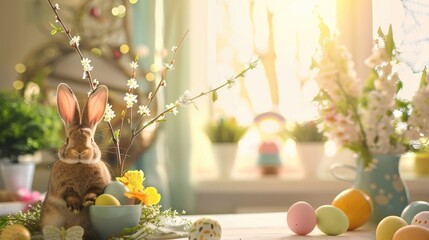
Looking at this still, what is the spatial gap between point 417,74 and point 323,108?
1.19m

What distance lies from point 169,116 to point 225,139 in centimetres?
27

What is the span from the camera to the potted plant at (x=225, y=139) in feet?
8.98

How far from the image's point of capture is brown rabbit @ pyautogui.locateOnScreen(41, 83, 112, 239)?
3.09 feet

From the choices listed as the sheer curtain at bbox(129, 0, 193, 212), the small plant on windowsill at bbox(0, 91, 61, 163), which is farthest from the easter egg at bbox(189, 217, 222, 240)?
the sheer curtain at bbox(129, 0, 193, 212)

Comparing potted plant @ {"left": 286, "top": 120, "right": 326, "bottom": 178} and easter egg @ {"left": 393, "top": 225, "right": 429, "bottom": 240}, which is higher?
potted plant @ {"left": 286, "top": 120, "right": 326, "bottom": 178}

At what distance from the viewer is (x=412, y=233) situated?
0.92 meters

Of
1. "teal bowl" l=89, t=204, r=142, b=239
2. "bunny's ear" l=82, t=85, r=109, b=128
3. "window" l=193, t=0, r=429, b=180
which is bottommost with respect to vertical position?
"teal bowl" l=89, t=204, r=142, b=239

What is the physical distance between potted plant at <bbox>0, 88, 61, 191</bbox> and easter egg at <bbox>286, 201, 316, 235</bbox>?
1.49 m

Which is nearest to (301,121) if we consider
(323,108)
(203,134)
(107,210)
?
(203,134)

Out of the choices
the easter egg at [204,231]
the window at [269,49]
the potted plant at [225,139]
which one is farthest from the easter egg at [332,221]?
the window at [269,49]

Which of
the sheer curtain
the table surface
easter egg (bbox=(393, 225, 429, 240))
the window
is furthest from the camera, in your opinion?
the window

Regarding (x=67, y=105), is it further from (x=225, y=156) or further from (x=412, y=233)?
(x=225, y=156)

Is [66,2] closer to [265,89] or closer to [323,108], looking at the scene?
[265,89]

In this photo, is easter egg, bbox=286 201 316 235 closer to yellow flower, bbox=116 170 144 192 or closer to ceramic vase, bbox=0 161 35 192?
yellow flower, bbox=116 170 144 192
